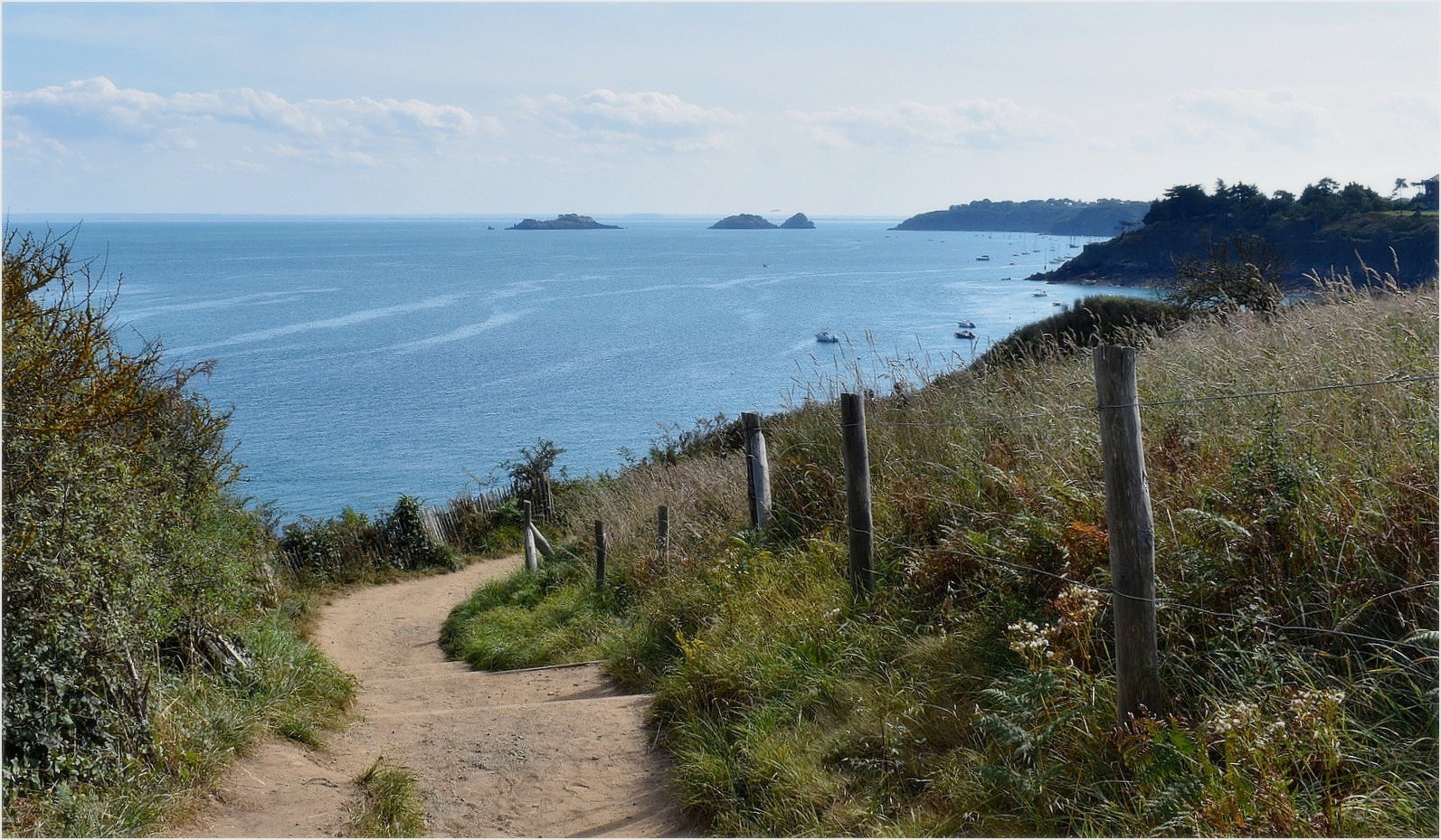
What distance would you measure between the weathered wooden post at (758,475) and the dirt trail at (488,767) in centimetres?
183

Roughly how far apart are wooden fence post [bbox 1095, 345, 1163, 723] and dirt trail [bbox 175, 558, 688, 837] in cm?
221

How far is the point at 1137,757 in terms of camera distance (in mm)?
3893

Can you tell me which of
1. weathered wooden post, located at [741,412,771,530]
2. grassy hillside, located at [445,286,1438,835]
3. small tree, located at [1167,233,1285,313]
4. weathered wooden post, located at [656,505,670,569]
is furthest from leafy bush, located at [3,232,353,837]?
small tree, located at [1167,233,1285,313]

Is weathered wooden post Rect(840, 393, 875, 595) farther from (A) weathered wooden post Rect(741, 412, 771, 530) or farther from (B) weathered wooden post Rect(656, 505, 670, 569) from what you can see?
(B) weathered wooden post Rect(656, 505, 670, 569)

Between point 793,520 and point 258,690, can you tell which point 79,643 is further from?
point 793,520

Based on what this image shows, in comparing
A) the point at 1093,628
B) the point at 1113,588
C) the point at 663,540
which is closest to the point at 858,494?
the point at 1093,628

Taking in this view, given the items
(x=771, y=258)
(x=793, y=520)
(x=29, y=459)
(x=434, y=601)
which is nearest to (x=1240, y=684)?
(x=793, y=520)

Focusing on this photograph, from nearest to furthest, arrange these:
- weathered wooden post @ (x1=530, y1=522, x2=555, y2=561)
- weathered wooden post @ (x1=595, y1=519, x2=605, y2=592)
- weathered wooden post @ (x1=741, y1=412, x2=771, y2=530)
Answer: weathered wooden post @ (x1=741, y1=412, x2=771, y2=530), weathered wooden post @ (x1=595, y1=519, x2=605, y2=592), weathered wooden post @ (x1=530, y1=522, x2=555, y2=561)

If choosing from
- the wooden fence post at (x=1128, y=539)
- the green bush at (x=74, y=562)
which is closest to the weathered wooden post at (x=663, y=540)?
the green bush at (x=74, y=562)

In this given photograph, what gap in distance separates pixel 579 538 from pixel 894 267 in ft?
440

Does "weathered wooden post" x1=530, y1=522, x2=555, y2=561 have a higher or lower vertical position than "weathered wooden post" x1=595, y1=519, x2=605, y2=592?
lower

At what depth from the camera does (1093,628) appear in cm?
489

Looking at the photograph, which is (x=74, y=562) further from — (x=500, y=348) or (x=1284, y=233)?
(x=500, y=348)

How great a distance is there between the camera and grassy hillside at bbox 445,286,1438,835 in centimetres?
371
